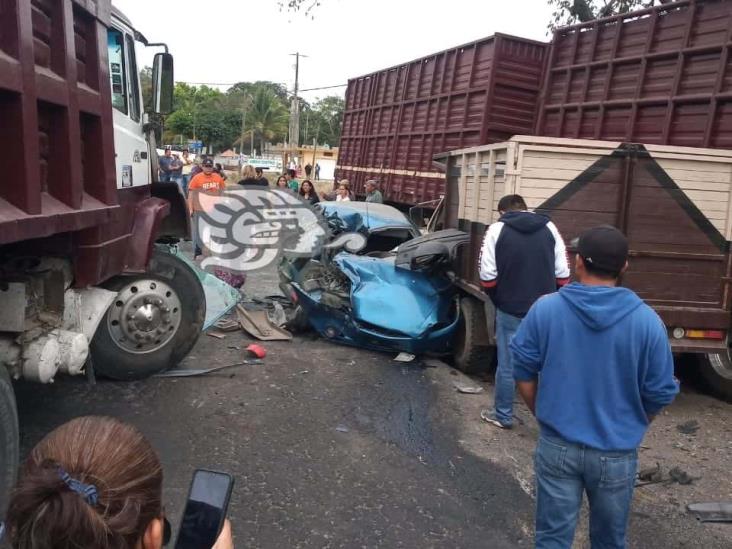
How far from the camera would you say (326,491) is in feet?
12.7

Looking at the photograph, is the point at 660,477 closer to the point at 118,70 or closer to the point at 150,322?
the point at 150,322

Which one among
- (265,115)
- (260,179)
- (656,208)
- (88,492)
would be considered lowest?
(260,179)

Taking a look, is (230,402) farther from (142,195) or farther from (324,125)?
(324,125)

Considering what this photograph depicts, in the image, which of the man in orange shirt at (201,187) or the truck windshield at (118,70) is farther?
the man in orange shirt at (201,187)

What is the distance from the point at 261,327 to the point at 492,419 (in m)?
2.87

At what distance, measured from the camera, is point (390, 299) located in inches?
254

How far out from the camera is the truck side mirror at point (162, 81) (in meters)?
5.25

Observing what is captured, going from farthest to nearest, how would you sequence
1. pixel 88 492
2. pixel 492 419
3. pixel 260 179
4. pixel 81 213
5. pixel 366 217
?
pixel 260 179 → pixel 366 217 → pixel 492 419 → pixel 81 213 → pixel 88 492

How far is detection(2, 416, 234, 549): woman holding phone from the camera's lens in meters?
1.13

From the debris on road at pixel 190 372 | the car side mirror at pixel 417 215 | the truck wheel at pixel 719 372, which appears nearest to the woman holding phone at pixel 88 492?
the debris on road at pixel 190 372

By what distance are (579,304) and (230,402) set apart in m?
3.23

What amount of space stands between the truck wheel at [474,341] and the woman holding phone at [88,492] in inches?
195

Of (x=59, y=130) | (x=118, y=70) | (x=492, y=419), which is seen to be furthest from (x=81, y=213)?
(x=492, y=419)
